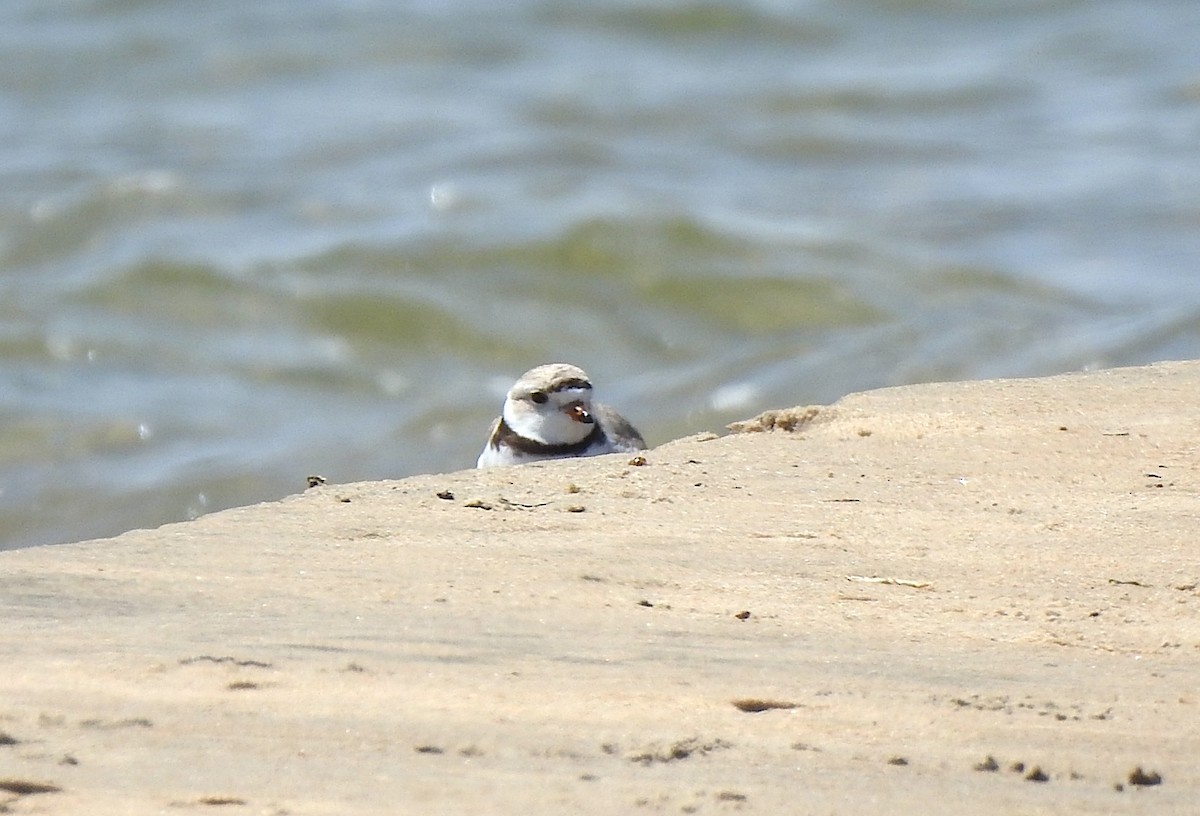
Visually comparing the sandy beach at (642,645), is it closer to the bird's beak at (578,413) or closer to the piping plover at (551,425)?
the piping plover at (551,425)

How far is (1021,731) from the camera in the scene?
2332mm

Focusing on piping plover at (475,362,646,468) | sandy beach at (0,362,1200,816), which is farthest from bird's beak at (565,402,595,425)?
sandy beach at (0,362,1200,816)

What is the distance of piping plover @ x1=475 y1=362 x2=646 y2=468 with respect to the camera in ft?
17.1

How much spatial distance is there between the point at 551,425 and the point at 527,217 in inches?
180

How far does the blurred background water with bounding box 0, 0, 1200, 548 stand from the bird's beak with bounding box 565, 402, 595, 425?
1742 mm

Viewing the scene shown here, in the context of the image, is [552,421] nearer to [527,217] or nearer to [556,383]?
[556,383]

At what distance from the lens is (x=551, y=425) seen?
17.4ft

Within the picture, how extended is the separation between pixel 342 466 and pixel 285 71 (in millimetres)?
6181

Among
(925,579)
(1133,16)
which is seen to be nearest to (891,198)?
(1133,16)

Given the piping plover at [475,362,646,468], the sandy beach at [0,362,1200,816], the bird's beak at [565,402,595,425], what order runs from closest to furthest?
the sandy beach at [0,362,1200,816] < the piping plover at [475,362,646,468] < the bird's beak at [565,402,595,425]

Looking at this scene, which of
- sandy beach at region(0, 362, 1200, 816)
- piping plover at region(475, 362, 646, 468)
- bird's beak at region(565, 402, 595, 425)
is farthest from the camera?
bird's beak at region(565, 402, 595, 425)

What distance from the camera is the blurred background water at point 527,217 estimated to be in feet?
24.8

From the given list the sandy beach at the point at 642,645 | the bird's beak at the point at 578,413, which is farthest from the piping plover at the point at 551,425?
the sandy beach at the point at 642,645

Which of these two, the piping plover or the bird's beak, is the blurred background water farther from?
the bird's beak
